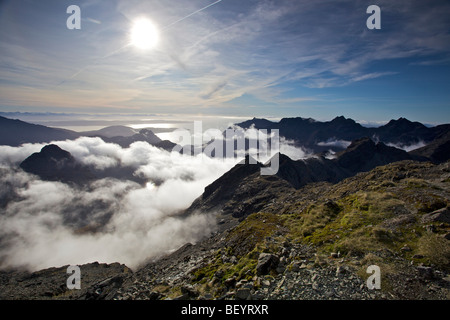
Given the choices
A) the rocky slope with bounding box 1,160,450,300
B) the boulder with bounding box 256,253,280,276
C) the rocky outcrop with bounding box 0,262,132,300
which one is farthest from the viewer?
the rocky outcrop with bounding box 0,262,132,300

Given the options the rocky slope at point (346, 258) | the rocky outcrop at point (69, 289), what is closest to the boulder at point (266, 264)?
Answer: the rocky slope at point (346, 258)

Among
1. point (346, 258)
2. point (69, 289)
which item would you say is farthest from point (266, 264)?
point (69, 289)

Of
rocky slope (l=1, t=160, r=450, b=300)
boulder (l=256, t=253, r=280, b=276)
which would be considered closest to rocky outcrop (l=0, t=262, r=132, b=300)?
rocky slope (l=1, t=160, r=450, b=300)

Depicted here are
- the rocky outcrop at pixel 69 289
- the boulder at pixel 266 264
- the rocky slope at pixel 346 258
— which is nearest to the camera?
the rocky slope at pixel 346 258

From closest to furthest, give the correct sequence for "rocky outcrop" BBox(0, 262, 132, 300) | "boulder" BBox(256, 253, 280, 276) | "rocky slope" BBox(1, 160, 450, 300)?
"rocky slope" BBox(1, 160, 450, 300) → "boulder" BBox(256, 253, 280, 276) → "rocky outcrop" BBox(0, 262, 132, 300)

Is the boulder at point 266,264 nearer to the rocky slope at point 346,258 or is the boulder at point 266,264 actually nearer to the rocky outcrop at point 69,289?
the rocky slope at point 346,258

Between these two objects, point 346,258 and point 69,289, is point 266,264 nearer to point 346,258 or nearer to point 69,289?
point 346,258

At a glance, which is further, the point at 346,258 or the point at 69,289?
the point at 69,289

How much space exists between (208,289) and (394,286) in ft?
52.2

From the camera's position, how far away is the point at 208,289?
840 inches

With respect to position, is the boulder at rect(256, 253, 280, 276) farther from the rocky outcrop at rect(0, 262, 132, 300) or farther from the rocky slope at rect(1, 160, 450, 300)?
the rocky outcrop at rect(0, 262, 132, 300)

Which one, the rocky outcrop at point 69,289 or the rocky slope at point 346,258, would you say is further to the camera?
the rocky outcrop at point 69,289
